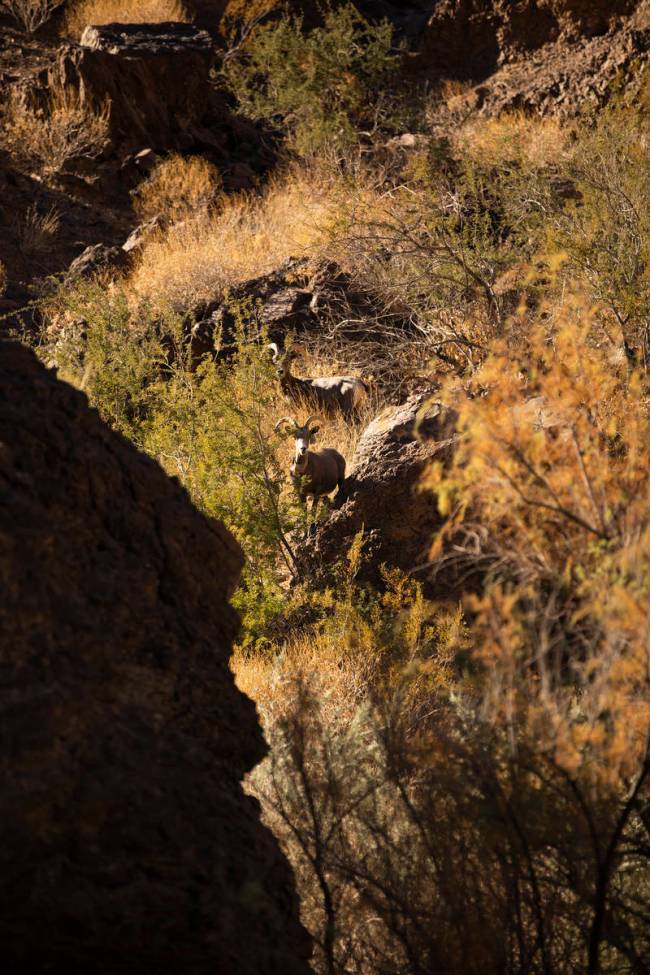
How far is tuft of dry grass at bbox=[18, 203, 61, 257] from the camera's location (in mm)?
14852

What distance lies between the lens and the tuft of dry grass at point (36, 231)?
1485 cm

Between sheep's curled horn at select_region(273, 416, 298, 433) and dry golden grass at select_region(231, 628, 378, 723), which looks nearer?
dry golden grass at select_region(231, 628, 378, 723)

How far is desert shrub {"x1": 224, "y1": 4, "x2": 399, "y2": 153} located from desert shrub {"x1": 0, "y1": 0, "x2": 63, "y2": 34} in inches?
203

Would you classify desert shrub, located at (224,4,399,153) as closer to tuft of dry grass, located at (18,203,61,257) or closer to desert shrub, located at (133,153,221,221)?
desert shrub, located at (133,153,221,221)

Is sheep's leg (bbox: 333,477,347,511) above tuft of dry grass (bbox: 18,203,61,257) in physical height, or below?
below

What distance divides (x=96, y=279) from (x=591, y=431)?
10750 millimetres

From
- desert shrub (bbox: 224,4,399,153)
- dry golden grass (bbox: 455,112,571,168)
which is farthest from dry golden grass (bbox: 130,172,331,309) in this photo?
dry golden grass (bbox: 455,112,571,168)

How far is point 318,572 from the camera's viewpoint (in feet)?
24.0

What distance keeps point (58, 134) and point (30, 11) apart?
17.8ft

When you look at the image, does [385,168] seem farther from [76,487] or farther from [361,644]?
[76,487]

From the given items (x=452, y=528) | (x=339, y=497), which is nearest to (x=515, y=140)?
(x=339, y=497)

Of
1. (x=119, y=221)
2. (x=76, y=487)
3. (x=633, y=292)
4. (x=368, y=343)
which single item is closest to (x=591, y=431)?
(x=76, y=487)

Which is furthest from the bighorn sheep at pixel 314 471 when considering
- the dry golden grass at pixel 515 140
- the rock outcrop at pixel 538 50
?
the rock outcrop at pixel 538 50

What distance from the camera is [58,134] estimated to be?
1664 centimetres
